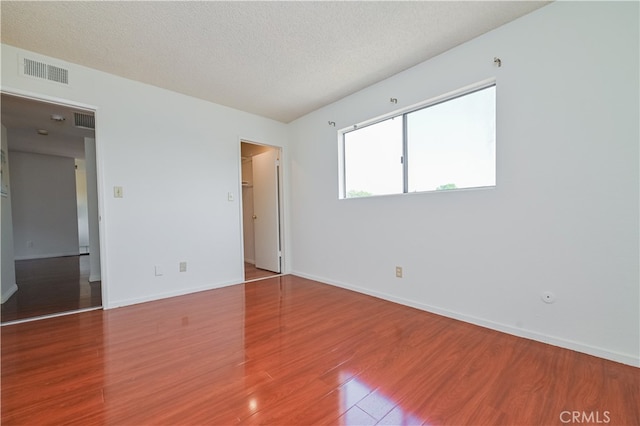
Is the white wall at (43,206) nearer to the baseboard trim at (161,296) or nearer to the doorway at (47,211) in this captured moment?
the doorway at (47,211)

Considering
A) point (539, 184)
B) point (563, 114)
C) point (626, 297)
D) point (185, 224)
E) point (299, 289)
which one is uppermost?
point (563, 114)

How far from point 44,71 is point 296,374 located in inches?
140

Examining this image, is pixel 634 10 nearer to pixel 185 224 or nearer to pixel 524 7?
pixel 524 7

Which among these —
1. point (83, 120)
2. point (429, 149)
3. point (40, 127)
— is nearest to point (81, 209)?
point (40, 127)

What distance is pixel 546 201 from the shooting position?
1.95 metres

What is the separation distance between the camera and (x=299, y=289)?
3506mm

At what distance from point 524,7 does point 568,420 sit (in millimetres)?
2666

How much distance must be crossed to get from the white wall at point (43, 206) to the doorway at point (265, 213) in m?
5.11

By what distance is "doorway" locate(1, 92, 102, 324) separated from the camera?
10.2 feet

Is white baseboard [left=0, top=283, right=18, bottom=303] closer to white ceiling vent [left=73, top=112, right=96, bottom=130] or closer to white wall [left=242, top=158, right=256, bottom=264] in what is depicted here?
white ceiling vent [left=73, top=112, right=96, bottom=130]

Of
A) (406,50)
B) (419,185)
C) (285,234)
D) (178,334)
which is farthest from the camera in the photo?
(285,234)

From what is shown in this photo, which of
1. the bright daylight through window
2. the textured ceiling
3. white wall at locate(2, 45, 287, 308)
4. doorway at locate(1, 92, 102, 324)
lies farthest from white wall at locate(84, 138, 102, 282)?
the bright daylight through window

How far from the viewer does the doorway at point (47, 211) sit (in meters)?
3.11

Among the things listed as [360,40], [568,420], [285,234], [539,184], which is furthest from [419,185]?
[285,234]
